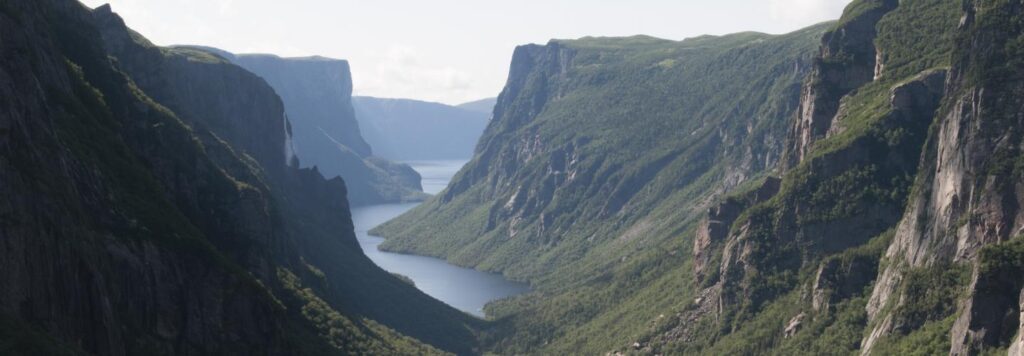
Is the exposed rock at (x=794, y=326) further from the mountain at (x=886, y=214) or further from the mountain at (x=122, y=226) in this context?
the mountain at (x=122, y=226)


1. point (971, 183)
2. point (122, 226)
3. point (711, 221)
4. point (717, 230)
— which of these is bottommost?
point (717, 230)

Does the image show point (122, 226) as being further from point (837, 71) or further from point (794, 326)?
point (837, 71)

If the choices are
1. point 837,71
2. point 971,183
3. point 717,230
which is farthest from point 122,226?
point 837,71

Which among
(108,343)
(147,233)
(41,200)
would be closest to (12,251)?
(41,200)

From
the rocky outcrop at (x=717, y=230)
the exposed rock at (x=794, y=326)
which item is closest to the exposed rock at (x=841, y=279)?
the exposed rock at (x=794, y=326)

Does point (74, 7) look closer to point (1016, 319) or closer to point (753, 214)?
point (753, 214)

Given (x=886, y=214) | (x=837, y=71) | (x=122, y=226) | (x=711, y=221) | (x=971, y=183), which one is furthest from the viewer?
(x=711, y=221)

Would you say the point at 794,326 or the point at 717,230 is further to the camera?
the point at 717,230

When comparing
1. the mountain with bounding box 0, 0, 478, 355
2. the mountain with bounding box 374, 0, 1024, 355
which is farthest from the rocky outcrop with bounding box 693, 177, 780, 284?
the mountain with bounding box 0, 0, 478, 355
